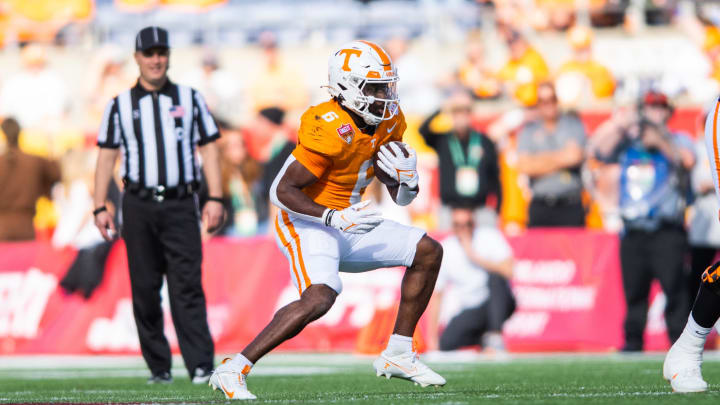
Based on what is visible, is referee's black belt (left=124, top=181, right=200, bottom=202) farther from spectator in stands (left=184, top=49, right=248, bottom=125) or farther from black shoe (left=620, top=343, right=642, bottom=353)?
spectator in stands (left=184, top=49, right=248, bottom=125)

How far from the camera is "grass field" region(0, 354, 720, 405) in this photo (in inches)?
213

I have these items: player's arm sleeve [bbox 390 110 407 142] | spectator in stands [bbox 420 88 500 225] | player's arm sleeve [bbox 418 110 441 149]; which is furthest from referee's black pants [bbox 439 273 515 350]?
player's arm sleeve [bbox 390 110 407 142]

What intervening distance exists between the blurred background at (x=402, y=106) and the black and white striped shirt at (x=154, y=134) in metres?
3.38

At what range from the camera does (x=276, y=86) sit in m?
15.3

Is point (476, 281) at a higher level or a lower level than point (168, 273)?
lower

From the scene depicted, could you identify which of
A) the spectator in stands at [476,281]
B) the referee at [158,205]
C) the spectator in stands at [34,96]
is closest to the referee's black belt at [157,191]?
the referee at [158,205]

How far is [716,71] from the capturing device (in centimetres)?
1359

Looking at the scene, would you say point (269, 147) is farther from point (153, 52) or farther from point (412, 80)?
point (153, 52)

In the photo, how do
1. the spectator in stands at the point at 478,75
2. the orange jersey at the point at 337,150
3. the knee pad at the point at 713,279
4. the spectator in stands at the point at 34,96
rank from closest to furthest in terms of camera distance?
the knee pad at the point at 713,279, the orange jersey at the point at 337,150, the spectator in stands at the point at 478,75, the spectator in stands at the point at 34,96

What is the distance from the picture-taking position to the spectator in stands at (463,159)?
10906 millimetres

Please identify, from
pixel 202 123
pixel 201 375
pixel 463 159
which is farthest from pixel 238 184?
pixel 201 375

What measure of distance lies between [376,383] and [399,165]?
1672 mm

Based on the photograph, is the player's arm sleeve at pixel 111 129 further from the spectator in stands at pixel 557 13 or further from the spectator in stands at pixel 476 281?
the spectator in stands at pixel 557 13

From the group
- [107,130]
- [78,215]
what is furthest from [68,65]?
[107,130]
